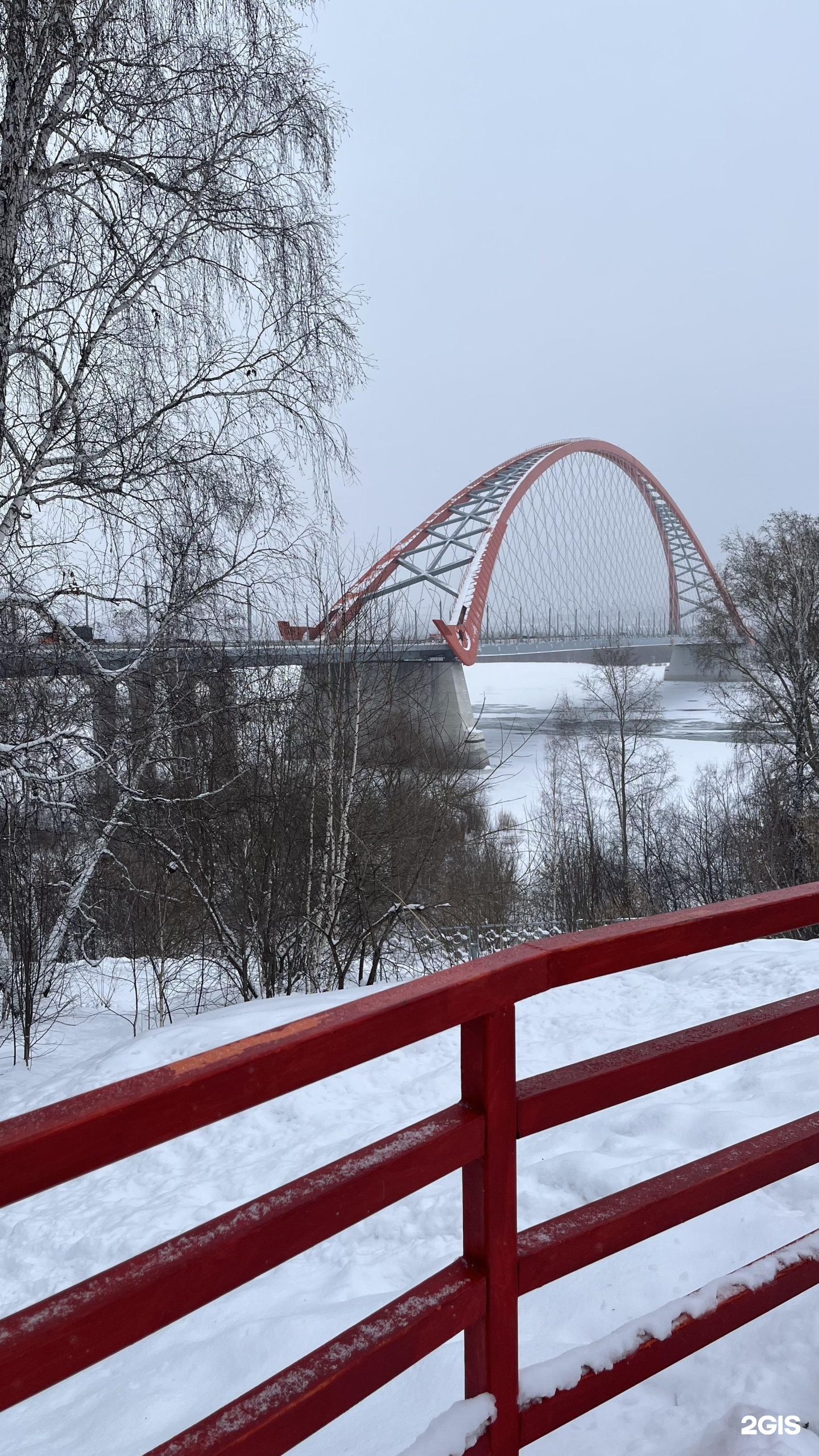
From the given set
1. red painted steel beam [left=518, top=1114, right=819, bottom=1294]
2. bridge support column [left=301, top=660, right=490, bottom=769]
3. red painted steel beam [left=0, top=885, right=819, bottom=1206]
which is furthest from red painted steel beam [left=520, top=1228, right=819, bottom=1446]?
bridge support column [left=301, top=660, right=490, bottom=769]

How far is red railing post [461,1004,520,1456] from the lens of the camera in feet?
3.90

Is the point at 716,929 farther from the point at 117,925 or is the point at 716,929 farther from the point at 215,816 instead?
the point at 117,925

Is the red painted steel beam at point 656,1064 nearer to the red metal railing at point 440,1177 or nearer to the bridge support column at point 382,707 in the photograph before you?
the red metal railing at point 440,1177

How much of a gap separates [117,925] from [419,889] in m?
5.74

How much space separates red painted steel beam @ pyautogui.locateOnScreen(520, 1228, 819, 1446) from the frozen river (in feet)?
57.2

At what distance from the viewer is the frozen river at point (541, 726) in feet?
96.0

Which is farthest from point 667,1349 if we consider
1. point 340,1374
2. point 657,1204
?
point 340,1374

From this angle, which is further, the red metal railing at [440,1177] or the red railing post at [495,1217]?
the red railing post at [495,1217]

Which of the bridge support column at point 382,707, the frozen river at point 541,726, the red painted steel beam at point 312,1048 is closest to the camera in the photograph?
the red painted steel beam at point 312,1048

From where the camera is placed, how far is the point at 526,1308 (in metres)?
2.25

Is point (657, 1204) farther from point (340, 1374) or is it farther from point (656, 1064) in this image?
point (340, 1374)

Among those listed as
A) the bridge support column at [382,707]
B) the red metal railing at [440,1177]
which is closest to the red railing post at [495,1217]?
the red metal railing at [440,1177]

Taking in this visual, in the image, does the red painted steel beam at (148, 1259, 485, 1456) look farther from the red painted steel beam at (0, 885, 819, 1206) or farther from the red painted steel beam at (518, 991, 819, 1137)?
the red painted steel beam at (0, 885, 819, 1206)

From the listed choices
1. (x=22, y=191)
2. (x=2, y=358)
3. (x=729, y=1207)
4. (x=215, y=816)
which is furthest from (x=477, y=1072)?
(x=215, y=816)
